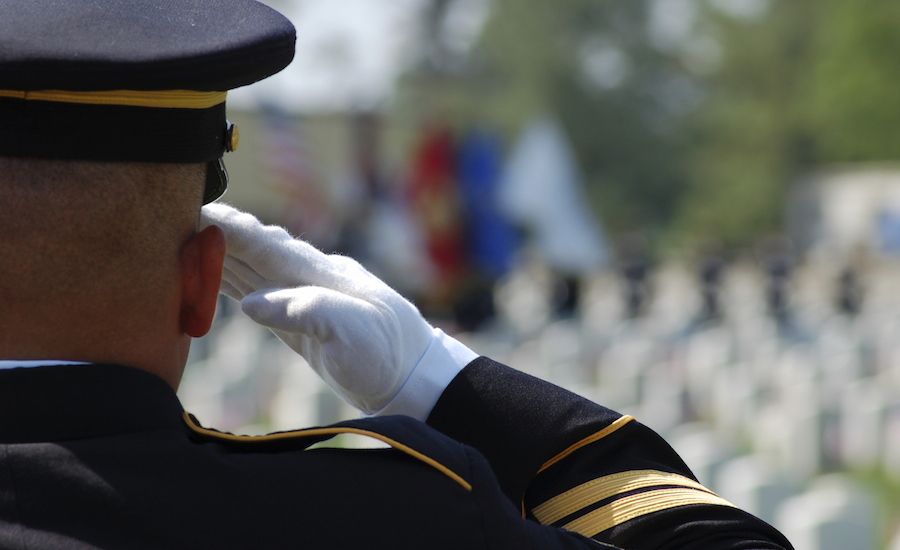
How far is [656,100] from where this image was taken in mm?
46031

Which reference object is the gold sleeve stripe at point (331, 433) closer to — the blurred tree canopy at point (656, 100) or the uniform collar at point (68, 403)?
the uniform collar at point (68, 403)

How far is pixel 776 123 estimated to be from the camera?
44.8 m

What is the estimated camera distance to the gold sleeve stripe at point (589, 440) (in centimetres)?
135

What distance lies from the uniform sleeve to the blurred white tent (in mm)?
14192

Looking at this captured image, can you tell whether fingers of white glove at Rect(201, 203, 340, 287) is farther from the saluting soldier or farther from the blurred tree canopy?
the blurred tree canopy

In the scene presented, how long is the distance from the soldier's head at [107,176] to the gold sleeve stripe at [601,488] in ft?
1.33

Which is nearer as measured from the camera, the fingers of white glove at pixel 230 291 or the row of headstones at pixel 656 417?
the fingers of white glove at pixel 230 291

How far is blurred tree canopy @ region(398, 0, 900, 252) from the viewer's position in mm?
44562

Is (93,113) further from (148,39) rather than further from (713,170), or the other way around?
(713,170)

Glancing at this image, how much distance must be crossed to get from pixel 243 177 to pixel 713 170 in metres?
23.5

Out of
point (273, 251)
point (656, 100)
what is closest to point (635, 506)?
point (273, 251)

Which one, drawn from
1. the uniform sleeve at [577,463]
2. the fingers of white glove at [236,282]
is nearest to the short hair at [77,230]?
the fingers of white glove at [236,282]

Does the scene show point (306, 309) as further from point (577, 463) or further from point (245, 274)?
point (577, 463)

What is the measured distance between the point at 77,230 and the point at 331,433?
1.01ft
